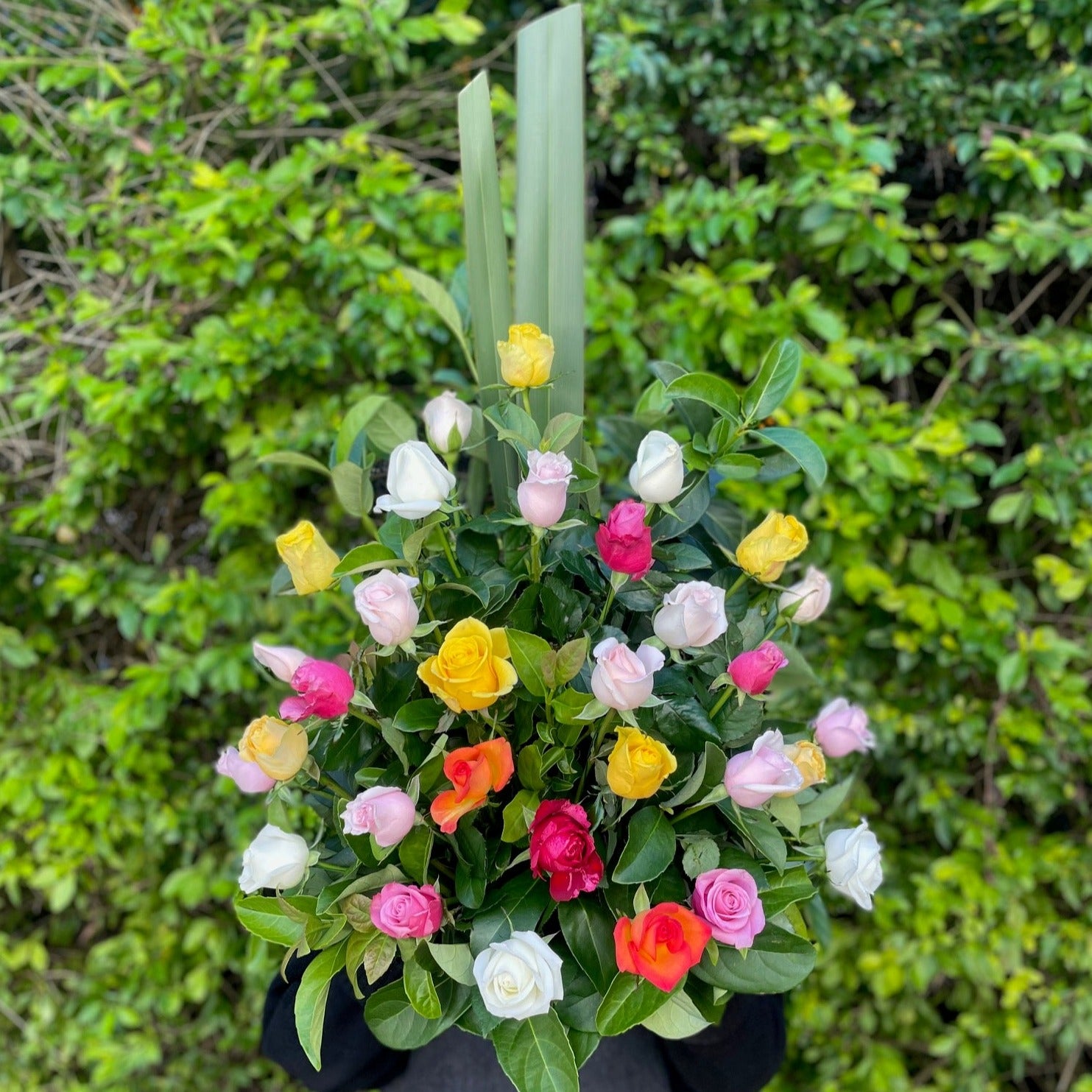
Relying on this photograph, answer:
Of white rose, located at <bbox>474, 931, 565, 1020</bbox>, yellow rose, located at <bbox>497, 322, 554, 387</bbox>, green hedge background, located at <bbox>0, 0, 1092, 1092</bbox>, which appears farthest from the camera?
green hedge background, located at <bbox>0, 0, 1092, 1092</bbox>

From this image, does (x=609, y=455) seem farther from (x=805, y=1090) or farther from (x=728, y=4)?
(x=805, y=1090)

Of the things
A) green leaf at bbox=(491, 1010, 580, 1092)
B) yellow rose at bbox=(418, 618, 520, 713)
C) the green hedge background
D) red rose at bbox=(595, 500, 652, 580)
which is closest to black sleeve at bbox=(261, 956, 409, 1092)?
green leaf at bbox=(491, 1010, 580, 1092)

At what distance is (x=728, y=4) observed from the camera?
4.20ft

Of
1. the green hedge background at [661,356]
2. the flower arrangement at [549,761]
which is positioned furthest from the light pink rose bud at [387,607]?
the green hedge background at [661,356]

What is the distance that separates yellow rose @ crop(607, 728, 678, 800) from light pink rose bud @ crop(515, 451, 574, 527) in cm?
15

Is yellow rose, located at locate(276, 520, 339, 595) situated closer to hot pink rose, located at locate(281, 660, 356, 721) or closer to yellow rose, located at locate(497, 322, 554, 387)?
hot pink rose, located at locate(281, 660, 356, 721)

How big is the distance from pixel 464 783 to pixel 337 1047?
0.34 metres

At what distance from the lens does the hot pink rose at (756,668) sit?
533 millimetres

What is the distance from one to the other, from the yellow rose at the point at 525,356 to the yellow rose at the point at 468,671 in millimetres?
184

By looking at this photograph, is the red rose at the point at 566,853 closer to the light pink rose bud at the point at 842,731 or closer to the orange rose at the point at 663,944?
the orange rose at the point at 663,944

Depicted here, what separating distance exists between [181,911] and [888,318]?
5.32ft

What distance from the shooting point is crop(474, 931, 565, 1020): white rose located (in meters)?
0.48

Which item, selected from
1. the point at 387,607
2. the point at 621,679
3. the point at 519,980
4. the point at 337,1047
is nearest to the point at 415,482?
the point at 387,607

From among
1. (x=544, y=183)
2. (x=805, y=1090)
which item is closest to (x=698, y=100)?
(x=544, y=183)
